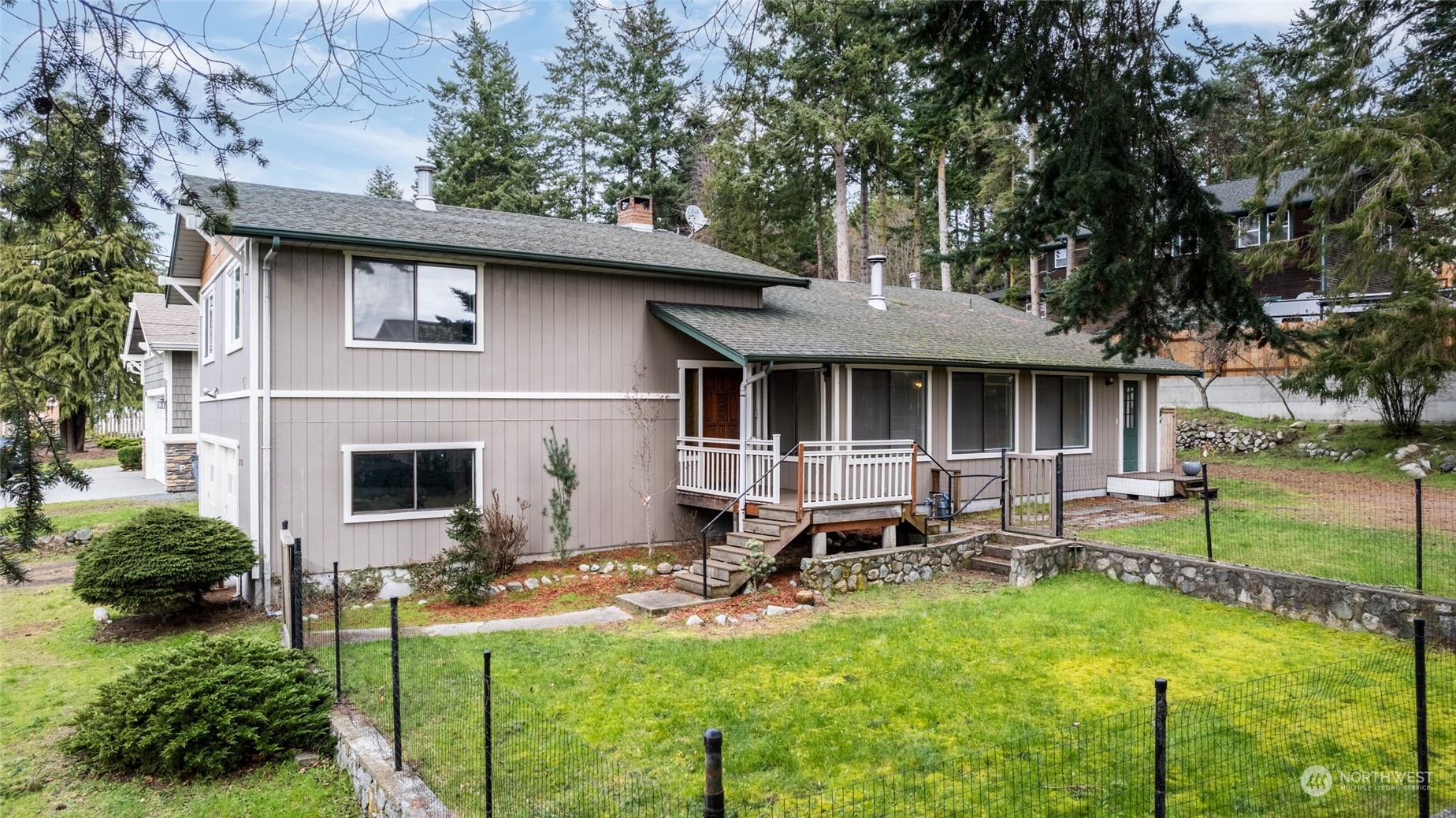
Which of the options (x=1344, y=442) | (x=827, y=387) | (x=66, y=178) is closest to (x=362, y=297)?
(x=827, y=387)

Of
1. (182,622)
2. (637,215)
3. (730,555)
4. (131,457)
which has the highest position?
(637,215)

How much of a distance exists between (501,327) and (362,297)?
182 centimetres

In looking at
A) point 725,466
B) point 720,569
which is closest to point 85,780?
point 720,569

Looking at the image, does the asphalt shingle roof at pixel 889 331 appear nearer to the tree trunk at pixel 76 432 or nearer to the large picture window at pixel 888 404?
the large picture window at pixel 888 404

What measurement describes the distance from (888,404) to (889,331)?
1.65 meters

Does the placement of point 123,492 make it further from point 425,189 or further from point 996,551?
point 996,551

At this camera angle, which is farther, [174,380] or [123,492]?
[123,492]

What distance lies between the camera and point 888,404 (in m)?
13.8

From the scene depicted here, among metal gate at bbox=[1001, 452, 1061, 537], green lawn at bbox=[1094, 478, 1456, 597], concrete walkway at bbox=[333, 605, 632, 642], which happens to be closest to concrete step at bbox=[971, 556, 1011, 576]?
metal gate at bbox=[1001, 452, 1061, 537]

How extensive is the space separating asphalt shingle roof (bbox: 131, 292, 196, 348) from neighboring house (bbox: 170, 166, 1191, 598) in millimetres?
6086

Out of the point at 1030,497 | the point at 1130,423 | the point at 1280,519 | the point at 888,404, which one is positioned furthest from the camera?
the point at 1130,423

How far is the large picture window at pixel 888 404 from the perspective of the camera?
44.2 ft

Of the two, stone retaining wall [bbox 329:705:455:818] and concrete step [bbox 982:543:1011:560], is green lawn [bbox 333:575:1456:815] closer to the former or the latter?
stone retaining wall [bbox 329:705:455:818]

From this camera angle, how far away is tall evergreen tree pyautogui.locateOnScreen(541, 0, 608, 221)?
32938 millimetres
